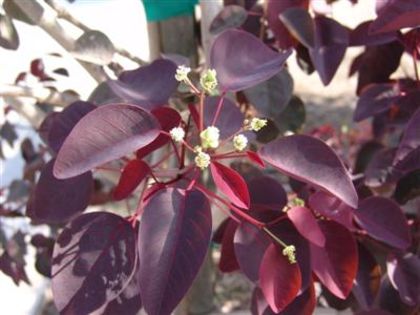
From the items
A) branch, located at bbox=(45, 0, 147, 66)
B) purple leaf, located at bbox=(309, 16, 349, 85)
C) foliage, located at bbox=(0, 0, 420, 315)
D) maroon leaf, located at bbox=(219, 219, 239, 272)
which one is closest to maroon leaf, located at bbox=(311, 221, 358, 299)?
foliage, located at bbox=(0, 0, 420, 315)

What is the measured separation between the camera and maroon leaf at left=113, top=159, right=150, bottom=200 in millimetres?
609

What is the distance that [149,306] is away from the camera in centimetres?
51

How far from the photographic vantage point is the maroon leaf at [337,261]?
0.68 m

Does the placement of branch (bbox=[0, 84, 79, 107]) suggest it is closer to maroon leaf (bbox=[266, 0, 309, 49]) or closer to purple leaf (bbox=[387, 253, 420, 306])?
maroon leaf (bbox=[266, 0, 309, 49])

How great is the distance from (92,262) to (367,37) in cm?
48

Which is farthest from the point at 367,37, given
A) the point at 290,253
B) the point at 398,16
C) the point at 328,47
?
the point at 290,253

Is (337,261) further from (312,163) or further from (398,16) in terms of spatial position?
(398,16)

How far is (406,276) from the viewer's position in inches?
28.7

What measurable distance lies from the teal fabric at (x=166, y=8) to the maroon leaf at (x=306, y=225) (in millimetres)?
526

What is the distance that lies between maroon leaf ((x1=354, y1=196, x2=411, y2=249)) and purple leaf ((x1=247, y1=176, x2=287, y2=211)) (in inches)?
3.8

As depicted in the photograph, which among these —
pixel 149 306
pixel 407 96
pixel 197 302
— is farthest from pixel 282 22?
pixel 197 302

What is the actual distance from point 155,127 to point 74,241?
0.48ft

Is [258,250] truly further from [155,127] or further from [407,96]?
[407,96]

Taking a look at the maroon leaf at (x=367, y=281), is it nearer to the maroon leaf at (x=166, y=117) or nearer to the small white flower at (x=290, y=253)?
the small white flower at (x=290, y=253)
